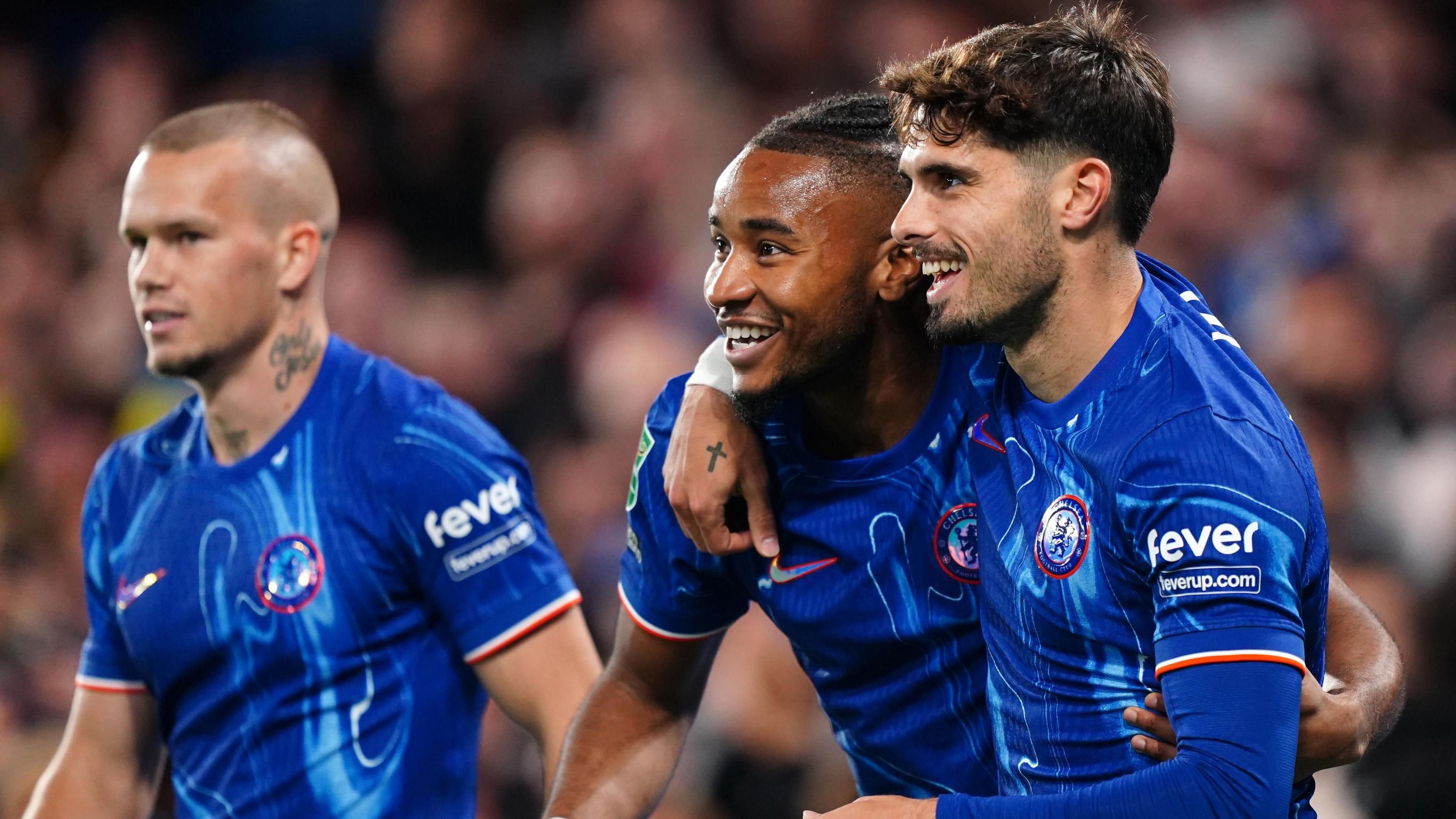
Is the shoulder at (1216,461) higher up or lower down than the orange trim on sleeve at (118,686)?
higher up

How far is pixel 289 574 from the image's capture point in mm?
3297

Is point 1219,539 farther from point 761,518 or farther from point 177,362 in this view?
point 177,362

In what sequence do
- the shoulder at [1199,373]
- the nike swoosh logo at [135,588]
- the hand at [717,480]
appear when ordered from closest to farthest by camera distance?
1. the shoulder at [1199,373]
2. the hand at [717,480]
3. the nike swoosh logo at [135,588]

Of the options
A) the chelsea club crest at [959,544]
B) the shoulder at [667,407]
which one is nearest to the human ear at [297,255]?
the shoulder at [667,407]

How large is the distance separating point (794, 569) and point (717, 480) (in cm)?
22

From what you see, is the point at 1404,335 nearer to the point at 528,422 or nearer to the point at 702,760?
→ the point at 702,760

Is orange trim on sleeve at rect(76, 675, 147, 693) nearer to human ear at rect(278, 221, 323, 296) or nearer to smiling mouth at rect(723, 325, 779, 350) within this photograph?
human ear at rect(278, 221, 323, 296)

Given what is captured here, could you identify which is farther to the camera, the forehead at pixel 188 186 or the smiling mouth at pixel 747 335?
the forehead at pixel 188 186

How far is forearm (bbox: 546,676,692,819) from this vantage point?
9.91ft

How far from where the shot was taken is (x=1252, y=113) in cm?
→ 573

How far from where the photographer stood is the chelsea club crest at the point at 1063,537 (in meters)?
2.28

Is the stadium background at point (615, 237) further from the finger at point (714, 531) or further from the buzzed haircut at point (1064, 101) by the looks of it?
the buzzed haircut at point (1064, 101)

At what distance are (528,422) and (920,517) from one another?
4.33 meters

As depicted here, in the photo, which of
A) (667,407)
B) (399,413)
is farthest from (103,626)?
(667,407)
